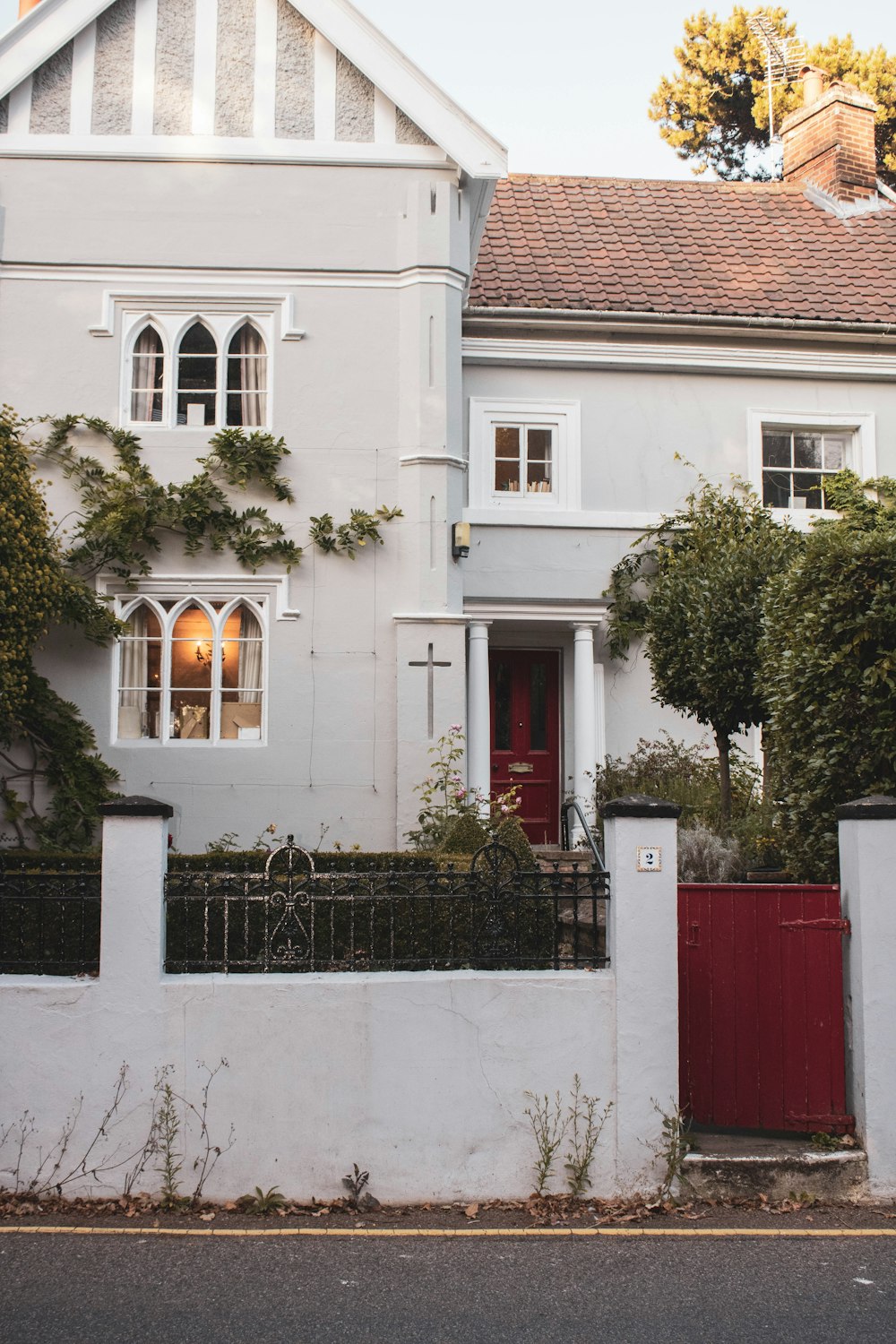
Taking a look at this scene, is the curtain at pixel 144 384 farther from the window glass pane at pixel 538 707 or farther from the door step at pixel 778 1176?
the door step at pixel 778 1176

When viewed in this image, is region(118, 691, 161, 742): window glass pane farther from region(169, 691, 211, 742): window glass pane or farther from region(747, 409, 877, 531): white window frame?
region(747, 409, 877, 531): white window frame

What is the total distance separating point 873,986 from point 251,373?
27.6ft

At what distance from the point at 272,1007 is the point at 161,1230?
1.13m

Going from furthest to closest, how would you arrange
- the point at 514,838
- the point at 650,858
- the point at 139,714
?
the point at 139,714, the point at 514,838, the point at 650,858

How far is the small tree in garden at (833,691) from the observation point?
7.43m

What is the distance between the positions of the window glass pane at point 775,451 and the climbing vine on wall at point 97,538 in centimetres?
514

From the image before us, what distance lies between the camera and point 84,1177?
612cm

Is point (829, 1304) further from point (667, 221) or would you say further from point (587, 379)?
point (667, 221)

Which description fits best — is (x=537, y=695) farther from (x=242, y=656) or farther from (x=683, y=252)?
(x=683, y=252)

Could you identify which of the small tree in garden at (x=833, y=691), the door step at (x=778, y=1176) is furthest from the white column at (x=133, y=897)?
the small tree in garden at (x=833, y=691)

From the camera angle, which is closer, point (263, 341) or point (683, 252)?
point (263, 341)

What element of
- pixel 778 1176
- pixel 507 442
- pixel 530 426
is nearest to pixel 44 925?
pixel 778 1176

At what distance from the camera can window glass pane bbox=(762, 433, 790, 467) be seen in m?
14.4

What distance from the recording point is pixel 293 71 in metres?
12.1
